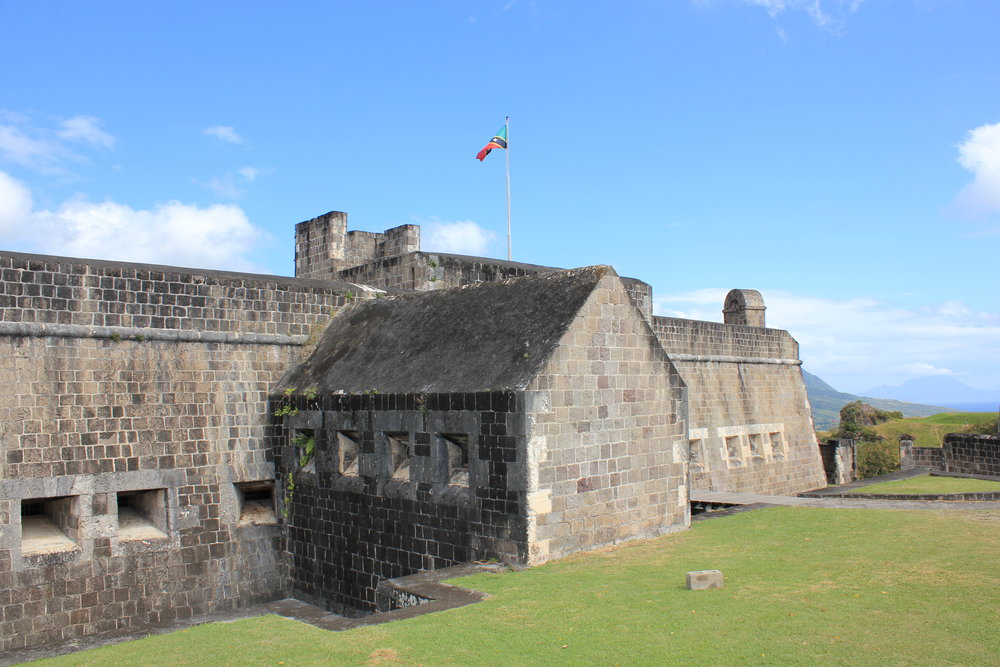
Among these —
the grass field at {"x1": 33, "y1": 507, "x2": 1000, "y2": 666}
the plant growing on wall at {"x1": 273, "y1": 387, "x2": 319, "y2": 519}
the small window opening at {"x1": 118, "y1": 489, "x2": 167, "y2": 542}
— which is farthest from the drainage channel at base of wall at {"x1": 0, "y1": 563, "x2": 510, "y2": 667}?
the plant growing on wall at {"x1": 273, "y1": 387, "x2": 319, "y2": 519}

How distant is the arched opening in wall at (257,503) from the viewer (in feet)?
40.5

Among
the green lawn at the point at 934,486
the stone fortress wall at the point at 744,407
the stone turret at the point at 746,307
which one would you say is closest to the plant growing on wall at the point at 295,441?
the stone fortress wall at the point at 744,407

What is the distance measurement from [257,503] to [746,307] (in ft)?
52.9

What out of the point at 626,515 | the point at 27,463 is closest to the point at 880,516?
the point at 626,515

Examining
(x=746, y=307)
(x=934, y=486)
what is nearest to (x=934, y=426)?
(x=746, y=307)

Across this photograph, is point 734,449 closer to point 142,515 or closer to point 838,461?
point 838,461

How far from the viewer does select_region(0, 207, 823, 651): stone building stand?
9.66 meters

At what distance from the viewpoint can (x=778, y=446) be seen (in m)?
22.6

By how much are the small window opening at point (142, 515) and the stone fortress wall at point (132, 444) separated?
Answer: 0.02m

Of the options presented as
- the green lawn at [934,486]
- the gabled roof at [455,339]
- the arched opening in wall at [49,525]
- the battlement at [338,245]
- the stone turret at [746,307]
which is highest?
the battlement at [338,245]

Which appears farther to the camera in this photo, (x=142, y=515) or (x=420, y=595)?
(x=142, y=515)

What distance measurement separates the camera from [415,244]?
19734 millimetres

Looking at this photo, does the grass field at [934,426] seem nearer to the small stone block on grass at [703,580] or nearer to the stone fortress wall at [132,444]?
the stone fortress wall at [132,444]

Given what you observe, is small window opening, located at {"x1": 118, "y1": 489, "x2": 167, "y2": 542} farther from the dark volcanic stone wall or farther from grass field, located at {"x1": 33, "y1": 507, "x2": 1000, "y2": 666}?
grass field, located at {"x1": 33, "y1": 507, "x2": 1000, "y2": 666}
